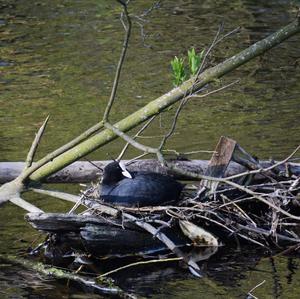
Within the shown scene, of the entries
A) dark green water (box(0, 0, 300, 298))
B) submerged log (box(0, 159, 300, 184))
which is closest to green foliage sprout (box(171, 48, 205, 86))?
dark green water (box(0, 0, 300, 298))

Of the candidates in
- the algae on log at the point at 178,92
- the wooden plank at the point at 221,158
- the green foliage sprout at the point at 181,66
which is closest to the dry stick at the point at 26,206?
the algae on log at the point at 178,92

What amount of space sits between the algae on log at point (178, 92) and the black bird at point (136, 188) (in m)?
0.52

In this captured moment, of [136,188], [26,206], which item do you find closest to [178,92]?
[136,188]

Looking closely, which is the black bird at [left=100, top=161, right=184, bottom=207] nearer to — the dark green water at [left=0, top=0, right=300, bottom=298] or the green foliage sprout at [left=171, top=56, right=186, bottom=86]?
the dark green water at [left=0, top=0, right=300, bottom=298]

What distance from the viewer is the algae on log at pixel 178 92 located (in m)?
7.94

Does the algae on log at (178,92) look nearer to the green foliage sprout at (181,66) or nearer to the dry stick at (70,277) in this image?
the green foliage sprout at (181,66)

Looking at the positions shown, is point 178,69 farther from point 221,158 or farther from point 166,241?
point 221,158

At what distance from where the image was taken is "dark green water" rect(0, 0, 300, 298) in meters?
8.20

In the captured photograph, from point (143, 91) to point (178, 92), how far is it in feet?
21.0

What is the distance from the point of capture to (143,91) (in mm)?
14547

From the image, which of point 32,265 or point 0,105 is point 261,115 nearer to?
point 0,105

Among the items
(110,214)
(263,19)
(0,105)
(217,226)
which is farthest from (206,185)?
(263,19)

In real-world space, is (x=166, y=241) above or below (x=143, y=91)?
above

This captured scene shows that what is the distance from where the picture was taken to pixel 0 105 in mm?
14094
